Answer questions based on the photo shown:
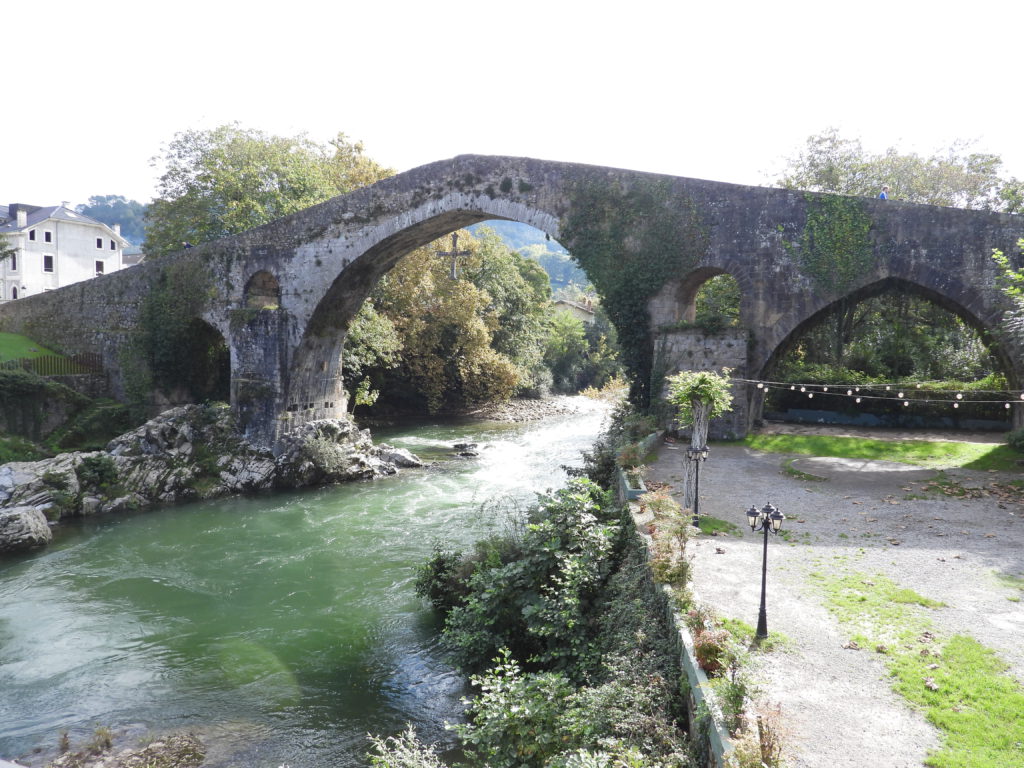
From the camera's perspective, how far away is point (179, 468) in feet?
55.4

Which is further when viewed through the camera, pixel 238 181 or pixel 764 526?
pixel 238 181

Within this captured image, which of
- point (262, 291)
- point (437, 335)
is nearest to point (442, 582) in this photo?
point (262, 291)

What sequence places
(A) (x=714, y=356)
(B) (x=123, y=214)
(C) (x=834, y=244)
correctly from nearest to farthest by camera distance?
1. (C) (x=834, y=244)
2. (A) (x=714, y=356)
3. (B) (x=123, y=214)

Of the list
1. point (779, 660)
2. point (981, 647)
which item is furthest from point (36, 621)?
point (981, 647)

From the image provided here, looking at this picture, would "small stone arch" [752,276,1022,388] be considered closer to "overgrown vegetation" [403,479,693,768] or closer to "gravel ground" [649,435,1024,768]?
"gravel ground" [649,435,1024,768]

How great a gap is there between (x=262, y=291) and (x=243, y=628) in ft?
43.0

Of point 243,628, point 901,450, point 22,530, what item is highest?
point 901,450

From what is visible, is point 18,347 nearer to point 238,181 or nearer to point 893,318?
point 238,181

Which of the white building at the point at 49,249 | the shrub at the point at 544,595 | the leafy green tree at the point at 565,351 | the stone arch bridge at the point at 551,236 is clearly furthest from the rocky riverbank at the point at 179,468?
the white building at the point at 49,249

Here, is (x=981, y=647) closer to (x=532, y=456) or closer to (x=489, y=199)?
(x=489, y=199)

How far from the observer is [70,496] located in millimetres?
14852

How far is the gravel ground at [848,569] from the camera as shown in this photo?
4.45 m

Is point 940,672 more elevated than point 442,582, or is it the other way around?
point 940,672

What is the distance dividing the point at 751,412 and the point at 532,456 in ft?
24.0
